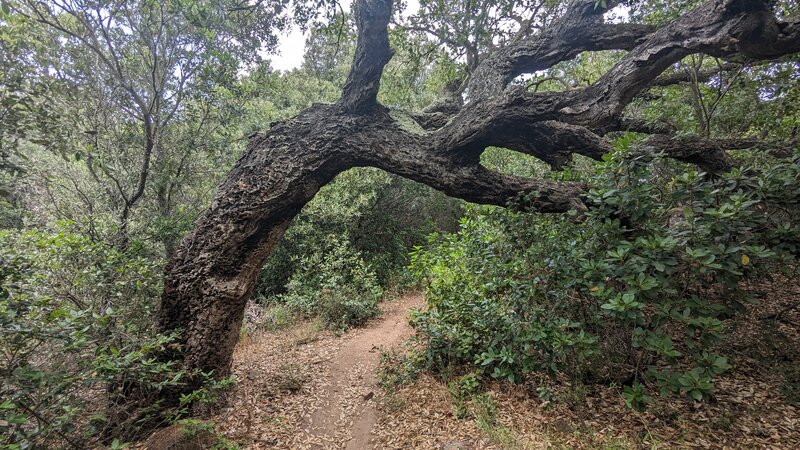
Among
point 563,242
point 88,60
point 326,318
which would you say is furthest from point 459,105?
point 88,60

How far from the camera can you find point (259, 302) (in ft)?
27.2

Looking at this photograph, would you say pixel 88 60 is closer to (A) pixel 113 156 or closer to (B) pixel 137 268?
(A) pixel 113 156

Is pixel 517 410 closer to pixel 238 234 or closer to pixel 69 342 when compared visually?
pixel 238 234

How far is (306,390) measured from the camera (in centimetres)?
445

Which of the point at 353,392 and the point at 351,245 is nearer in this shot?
the point at 353,392

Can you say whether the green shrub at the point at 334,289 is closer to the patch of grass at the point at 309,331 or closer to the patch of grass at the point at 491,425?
the patch of grass at the point at 309,331

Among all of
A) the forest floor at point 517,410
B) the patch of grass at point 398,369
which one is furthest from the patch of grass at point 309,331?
the patch of grass at point 398,369

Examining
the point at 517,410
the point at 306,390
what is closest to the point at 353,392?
the point at 306,390

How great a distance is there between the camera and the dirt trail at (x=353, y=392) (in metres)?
3.73

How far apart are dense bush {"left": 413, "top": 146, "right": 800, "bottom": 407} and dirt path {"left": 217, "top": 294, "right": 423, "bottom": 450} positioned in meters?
1.14

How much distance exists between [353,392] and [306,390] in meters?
0.60

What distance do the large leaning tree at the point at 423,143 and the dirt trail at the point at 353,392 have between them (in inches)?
51.7

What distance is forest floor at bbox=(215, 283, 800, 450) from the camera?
2.85m

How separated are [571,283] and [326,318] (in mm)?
5018
